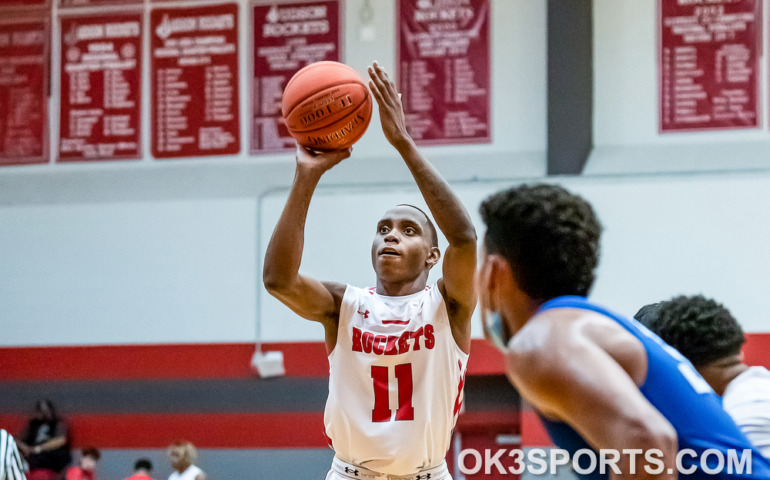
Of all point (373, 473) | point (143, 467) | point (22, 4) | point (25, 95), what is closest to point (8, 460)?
point (373, 473)

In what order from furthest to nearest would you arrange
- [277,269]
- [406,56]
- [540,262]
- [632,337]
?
[406,56], [277,269], [540,262], [632,337]

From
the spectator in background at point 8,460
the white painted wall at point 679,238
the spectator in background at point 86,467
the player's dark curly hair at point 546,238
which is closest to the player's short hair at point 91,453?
the spectator in background at point 86,467

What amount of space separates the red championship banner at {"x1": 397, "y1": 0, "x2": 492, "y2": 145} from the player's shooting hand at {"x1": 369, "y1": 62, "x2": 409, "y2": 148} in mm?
4800

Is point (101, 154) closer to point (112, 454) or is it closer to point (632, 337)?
point (112, 454)

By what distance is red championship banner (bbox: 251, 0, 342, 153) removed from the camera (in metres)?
8.74

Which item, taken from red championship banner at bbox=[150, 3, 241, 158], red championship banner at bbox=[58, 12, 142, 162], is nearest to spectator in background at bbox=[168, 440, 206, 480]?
red championship banner at bbox=[150, 3, 241, 158]

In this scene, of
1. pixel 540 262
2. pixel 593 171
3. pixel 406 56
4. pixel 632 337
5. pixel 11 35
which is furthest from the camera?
pixel 11 35

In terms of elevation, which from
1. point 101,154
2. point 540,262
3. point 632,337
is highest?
point 101,154

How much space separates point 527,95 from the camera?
8.28 m

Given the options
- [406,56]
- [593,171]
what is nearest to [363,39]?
[406,56]

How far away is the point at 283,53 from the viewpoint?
8.81 m

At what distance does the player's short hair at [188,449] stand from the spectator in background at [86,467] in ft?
2.34

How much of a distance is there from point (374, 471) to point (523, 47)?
547 centimetres

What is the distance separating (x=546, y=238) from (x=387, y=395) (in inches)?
71.3
